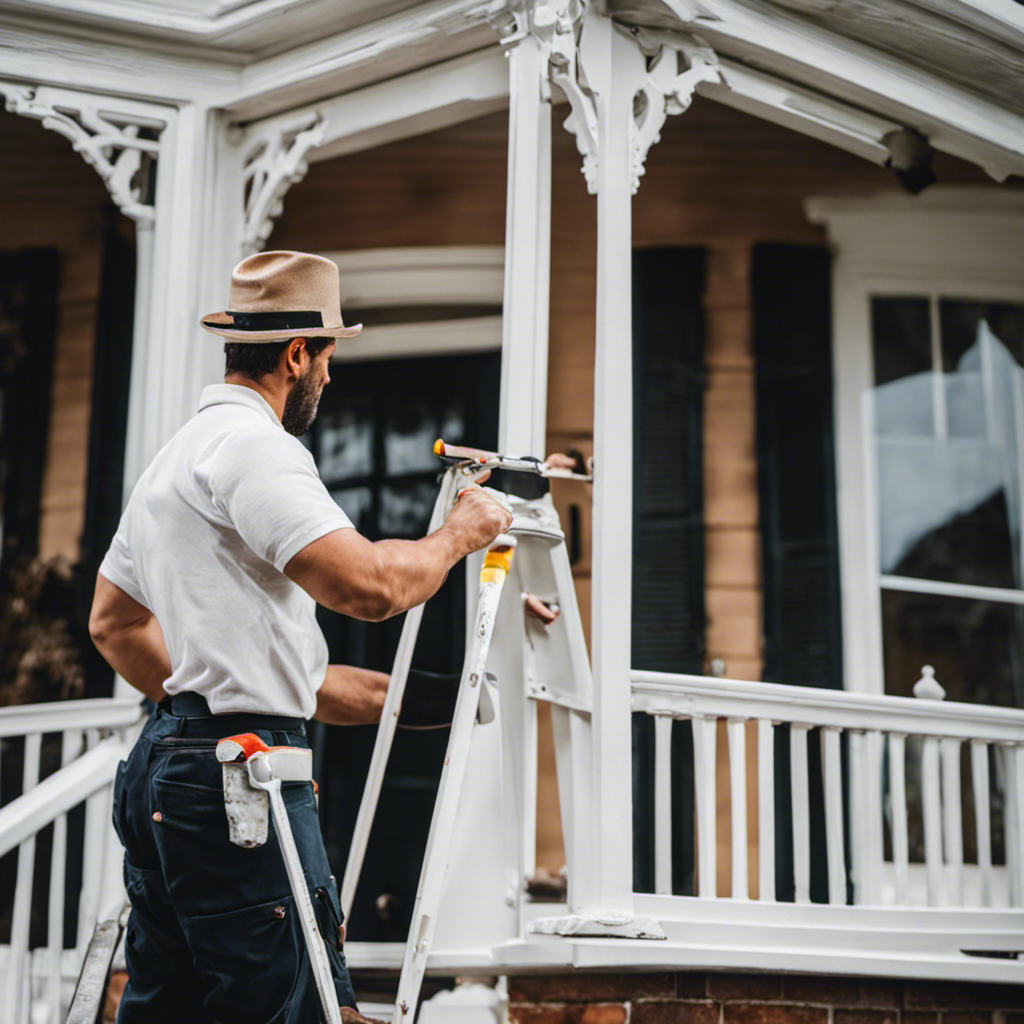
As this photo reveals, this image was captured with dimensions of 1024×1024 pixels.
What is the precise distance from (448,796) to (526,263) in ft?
5.30

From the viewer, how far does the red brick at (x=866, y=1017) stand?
146 inches

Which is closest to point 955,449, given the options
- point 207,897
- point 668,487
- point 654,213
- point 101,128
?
point 668,487

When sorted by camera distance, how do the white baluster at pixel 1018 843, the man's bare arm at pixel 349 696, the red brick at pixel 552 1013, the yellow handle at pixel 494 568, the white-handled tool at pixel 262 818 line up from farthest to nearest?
the white baluster at pixel 1018 843 < the red brick at pixel 552 1013 < the yellow handle at pixel 494 568 < the man's bare arm at pixel 349 696 < the white-handled tool at pixel 262 818

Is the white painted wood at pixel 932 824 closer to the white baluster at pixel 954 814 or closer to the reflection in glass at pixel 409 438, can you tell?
the white baluster at pixel 954 814

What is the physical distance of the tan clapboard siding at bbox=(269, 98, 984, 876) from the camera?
17.1 ft

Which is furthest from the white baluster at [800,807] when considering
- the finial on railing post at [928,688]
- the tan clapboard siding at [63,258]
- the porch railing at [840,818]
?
the tan clapboard siding at [63,258]

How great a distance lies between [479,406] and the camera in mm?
5191

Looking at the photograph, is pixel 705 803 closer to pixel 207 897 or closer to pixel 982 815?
pixel 982 815

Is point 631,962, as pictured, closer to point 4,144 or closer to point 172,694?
point 172,694

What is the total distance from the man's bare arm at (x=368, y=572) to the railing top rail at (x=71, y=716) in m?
2.19

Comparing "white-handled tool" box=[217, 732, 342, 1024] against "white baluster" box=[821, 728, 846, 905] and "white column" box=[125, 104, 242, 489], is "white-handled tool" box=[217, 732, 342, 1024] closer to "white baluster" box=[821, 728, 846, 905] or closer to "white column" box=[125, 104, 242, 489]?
"white baluster" box=[821, 728, 846, 905]

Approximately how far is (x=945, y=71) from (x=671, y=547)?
6.71 ft

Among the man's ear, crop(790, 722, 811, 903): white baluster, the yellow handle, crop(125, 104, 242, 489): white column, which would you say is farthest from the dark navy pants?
crop(125, 104, 242, 489): white column

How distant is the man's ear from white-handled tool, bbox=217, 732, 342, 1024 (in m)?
0.76
